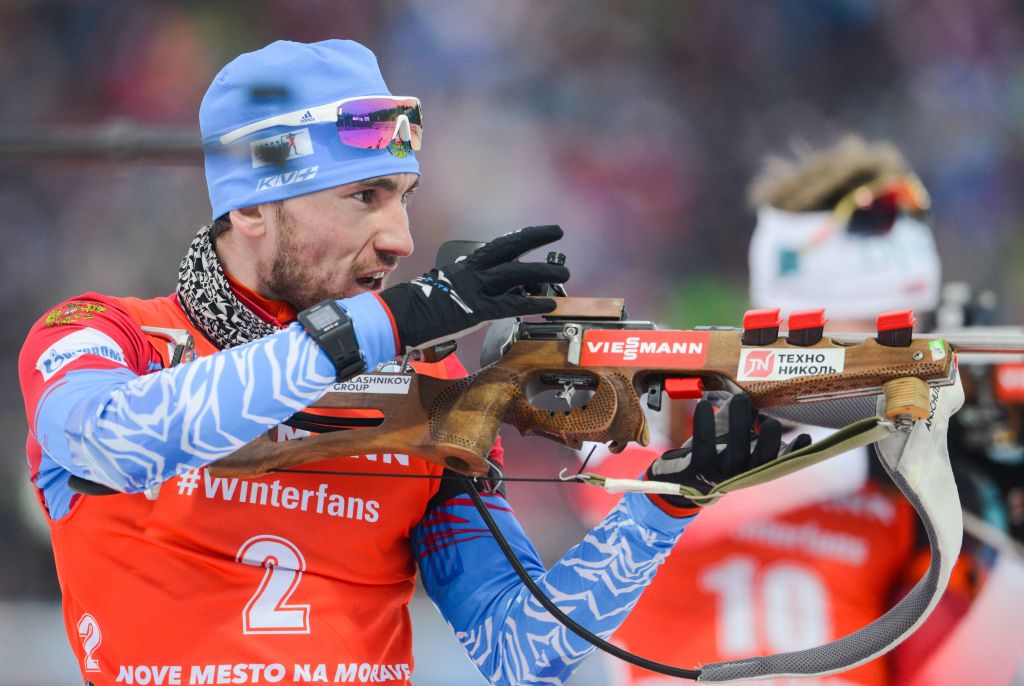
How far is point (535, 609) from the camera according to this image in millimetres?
1553

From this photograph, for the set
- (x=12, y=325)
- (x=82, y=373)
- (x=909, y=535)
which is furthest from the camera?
(x=12, y=325)

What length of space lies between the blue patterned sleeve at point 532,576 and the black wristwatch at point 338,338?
40 centimetres

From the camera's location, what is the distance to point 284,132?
1.60 meters

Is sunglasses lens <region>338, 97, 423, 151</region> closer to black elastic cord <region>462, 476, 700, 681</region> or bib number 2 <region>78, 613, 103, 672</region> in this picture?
black elastic cord <region>462, 476, 700, 681</region>

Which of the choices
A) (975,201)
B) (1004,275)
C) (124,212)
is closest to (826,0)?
(975,201)

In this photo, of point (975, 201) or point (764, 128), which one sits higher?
point (764, 128)

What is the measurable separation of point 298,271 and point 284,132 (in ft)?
0.62

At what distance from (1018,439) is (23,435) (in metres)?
3.05

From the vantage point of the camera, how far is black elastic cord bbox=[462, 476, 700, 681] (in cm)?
144

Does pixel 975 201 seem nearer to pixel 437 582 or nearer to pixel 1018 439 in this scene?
pixel 1018 439

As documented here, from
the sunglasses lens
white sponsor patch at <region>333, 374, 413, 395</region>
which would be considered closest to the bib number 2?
white sponsor patch at <region>333, 374, 413, 395</region>

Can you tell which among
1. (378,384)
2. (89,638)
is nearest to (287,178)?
(378,384)

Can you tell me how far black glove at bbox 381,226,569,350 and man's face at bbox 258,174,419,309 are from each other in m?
0.21

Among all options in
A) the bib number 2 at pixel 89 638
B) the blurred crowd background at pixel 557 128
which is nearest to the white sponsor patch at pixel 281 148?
the bib number 2 at pixel 89 638
